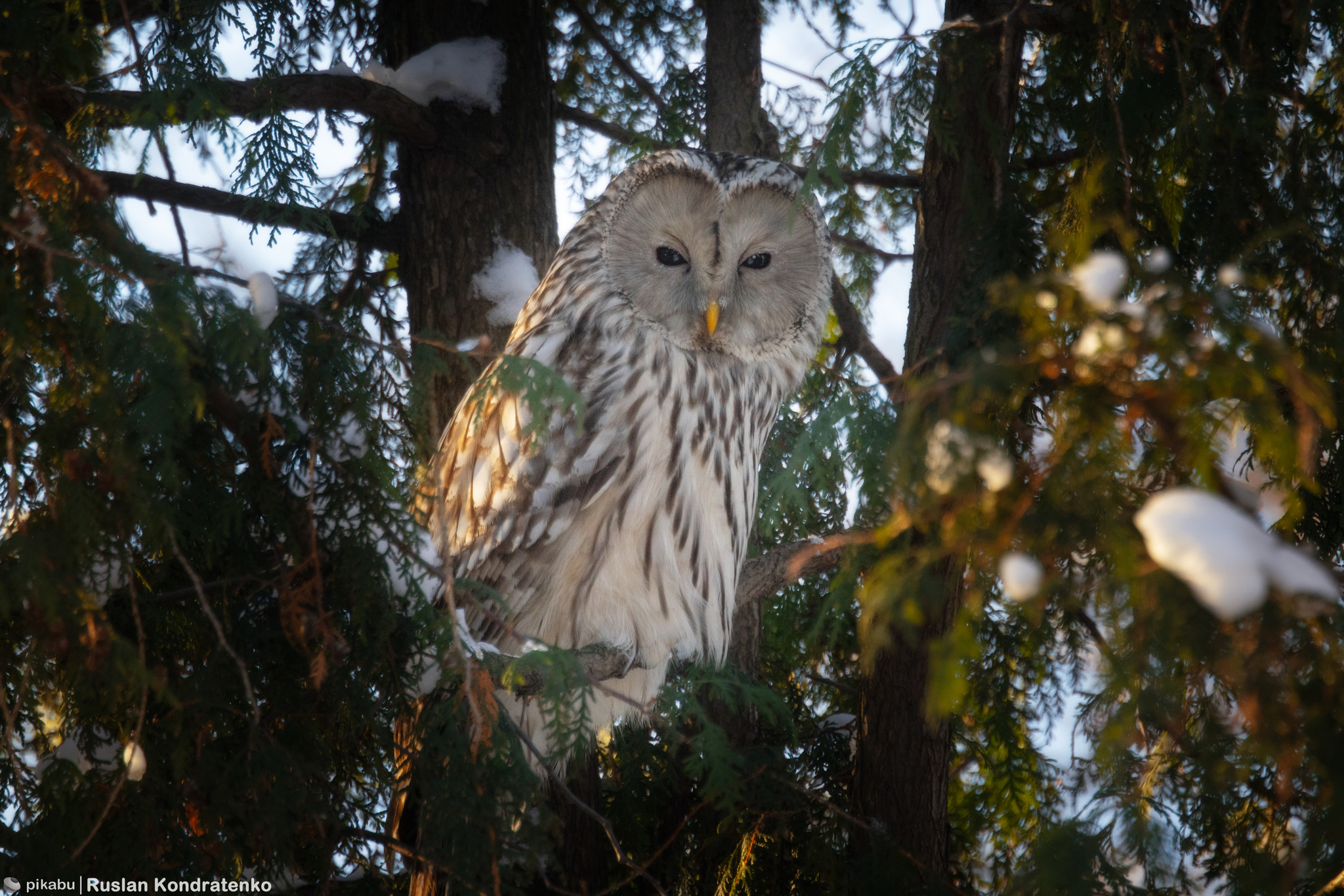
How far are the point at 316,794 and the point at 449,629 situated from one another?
1.43 ft

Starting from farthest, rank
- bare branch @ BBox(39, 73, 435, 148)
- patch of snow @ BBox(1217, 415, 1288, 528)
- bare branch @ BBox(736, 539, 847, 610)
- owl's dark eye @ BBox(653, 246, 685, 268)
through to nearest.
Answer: owl's dark eye @ BBox(653, 246, 685, 268) < bare branch @ BBox(736, 539, 847, 610) < bare branch @ BBox(39, 73, 435, 148) < patch of snow @ BBox(1217, 415, 1288, 528)

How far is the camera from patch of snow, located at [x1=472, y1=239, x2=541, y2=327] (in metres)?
3.55

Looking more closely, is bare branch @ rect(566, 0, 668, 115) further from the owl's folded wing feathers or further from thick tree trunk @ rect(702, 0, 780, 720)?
the owl's folded wing feathers

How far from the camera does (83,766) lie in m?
2.48

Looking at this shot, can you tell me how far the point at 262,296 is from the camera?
1.82 meters

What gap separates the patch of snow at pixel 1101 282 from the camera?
3.54ft

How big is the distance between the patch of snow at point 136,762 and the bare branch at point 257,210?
4.19ft

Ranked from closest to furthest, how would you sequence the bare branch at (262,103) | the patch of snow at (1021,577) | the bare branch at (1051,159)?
the patch of snow at (1021,577), the bare branch at (262,103), the bare branch at (1051,159)

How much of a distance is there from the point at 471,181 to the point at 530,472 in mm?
1483

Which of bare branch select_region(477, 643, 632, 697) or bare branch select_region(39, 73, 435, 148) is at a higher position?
bare branch select_region(39, 73, 435, 148)

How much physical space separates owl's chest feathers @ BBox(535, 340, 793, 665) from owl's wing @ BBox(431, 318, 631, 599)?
11 mm

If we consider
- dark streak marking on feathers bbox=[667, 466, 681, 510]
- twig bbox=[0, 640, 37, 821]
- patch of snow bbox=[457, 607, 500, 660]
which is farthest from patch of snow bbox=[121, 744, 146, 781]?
dark streak marking on feathers bbox=[667, 466, 681, 510]

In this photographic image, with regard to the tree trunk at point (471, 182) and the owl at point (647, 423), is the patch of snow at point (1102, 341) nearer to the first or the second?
the owl at point (647, 423)

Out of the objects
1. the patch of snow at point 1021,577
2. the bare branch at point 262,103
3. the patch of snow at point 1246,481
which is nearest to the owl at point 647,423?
the bare branch at point 262,103
